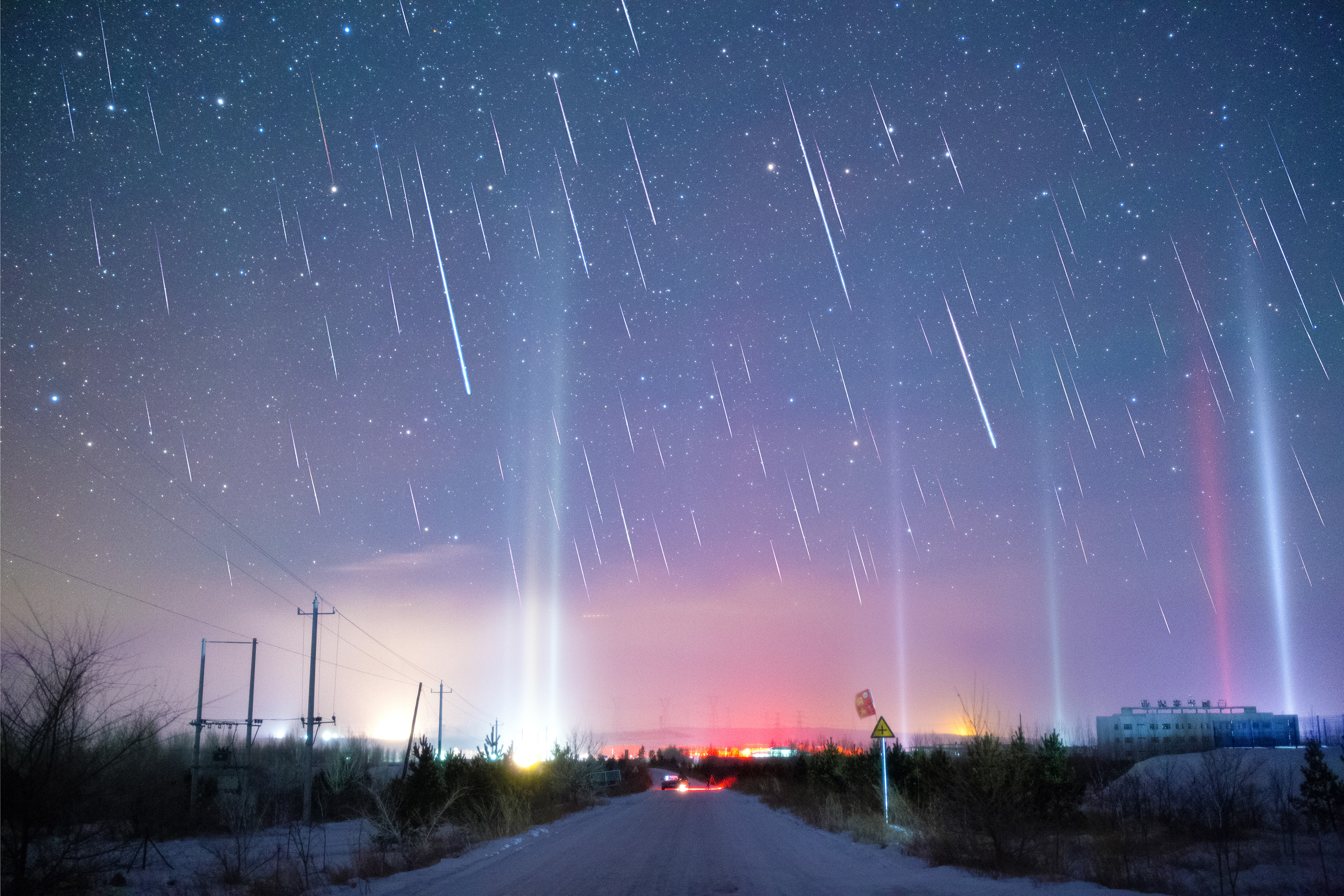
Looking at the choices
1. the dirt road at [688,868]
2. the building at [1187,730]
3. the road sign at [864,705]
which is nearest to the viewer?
the dirt road at [688,868]

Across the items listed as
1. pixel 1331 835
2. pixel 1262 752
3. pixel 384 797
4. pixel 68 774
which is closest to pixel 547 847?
pixel 384 797

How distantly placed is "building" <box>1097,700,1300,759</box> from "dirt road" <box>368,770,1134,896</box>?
4944 centimetres

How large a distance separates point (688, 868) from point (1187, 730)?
10585 centimetres

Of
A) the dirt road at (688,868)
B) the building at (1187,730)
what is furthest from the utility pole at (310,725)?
the building at (1187,730)

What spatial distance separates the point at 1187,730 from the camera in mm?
97500

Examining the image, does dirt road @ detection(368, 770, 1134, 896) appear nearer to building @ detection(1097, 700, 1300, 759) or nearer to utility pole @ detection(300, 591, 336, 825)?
utility pole @ detection(300, 591, 336, 825)

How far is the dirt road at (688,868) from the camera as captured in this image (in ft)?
44.5

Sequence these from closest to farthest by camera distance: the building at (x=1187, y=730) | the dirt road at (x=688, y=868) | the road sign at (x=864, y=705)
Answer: the dirt road at (x=688, y=868) < the road sign at (x=864, y=705) < the building at (x=1187, y=730)

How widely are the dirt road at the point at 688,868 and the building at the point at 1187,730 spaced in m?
49.4

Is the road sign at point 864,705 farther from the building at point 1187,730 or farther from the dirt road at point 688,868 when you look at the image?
the building at point 1187,730

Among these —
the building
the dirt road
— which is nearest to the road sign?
the dirt road

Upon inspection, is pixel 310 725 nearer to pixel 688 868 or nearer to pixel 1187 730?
pixel 688 868

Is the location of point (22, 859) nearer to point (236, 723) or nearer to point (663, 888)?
point (663, 888)

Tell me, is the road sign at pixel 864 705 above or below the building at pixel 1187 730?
above
